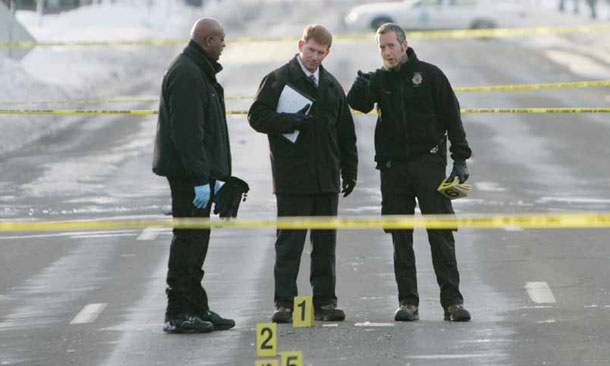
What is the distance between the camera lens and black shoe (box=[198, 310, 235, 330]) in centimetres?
1066

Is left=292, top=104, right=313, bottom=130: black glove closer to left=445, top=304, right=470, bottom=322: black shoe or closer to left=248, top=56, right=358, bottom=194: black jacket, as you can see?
left=248, top=56, right=358, bottom=194: black jacket

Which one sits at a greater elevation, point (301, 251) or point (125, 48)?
point (301, 251)

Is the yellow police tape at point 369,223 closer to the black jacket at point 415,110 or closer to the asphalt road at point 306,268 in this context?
the black jacket at point 415,110

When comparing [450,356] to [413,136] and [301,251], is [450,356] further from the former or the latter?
[413,136]

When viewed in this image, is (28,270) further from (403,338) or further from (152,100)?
(152,100)

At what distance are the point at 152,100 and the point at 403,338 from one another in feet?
61.8

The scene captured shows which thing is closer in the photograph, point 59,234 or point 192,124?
point 192,124

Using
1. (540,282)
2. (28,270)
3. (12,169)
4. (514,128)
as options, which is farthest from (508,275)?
(514,128)

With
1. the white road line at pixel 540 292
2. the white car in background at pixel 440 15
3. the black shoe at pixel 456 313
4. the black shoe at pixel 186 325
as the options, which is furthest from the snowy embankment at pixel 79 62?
the black shoe at pixel 456 313

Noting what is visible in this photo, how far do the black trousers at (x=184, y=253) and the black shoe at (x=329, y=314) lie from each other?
2.38ft

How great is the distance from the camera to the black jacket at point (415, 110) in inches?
437

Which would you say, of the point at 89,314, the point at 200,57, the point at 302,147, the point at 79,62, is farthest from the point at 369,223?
the point at 79,62

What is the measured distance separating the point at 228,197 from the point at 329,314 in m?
1.00

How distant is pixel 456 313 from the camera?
35.3 feet
